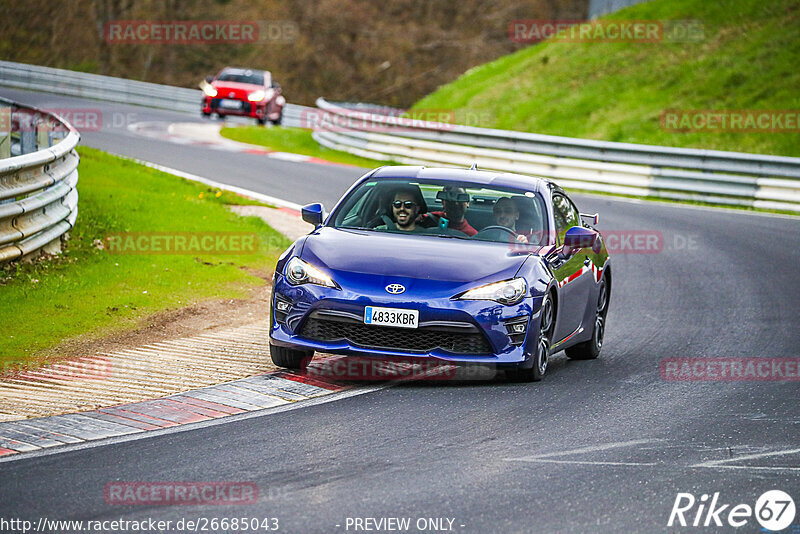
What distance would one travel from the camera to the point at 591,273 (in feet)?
34.2

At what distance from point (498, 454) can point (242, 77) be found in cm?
3218

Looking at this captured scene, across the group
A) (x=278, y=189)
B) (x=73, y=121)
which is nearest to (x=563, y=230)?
(x=278, y=189)

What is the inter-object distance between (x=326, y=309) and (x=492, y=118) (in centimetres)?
2705

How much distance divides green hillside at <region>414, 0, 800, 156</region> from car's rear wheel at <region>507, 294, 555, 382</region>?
20.6 metres

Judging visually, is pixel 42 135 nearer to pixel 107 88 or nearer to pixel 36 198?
pixel 36 198

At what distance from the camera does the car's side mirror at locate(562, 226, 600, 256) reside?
9586 mm

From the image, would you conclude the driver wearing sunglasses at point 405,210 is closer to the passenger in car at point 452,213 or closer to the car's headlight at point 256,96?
the passenger in car at point 452,213

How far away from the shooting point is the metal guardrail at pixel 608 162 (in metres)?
24.4

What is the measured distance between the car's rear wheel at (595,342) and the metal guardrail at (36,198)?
505 centimetres

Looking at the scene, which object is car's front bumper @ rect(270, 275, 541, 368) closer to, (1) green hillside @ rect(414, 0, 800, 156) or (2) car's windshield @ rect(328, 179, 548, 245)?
(2) car's windshield @ rect(328, 179, 548, 245)

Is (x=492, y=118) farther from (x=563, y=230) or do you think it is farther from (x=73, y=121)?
(x=563, y=230)

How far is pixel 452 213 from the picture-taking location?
32.0ft

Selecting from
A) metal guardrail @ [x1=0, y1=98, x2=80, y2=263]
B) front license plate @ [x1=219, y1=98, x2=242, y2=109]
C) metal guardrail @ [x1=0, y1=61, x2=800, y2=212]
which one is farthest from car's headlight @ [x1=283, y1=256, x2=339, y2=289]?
front license plate @ [x1=219, y1=98, x2=242, y2=109]

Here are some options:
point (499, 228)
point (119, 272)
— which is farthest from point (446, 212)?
point (119, 272)
